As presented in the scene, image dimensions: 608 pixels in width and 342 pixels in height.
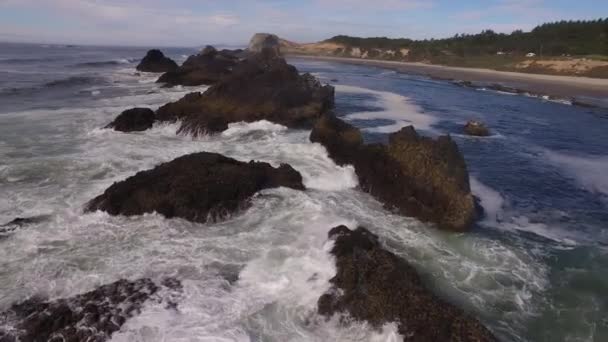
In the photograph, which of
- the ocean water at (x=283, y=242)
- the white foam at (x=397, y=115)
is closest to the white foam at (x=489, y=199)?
the ocean water at (x=283, y=242)

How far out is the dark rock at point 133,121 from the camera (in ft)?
60.8

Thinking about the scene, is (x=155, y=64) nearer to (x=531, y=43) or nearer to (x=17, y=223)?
(x=17, y=223)

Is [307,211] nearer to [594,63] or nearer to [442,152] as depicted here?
[442,152]

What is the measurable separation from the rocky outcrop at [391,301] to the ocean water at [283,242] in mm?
279

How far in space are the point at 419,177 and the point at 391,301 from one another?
557cm

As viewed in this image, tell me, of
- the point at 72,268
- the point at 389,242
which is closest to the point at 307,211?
the point at 389,242

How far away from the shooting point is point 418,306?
23.4 feet

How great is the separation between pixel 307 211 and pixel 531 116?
25260mm

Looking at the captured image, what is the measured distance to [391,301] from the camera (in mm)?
7270

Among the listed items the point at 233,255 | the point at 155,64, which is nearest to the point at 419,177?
the point at 233,255

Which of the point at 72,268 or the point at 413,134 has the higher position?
the point at 413,134

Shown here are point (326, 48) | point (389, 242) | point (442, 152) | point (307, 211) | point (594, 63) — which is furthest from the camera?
point (326, 48)

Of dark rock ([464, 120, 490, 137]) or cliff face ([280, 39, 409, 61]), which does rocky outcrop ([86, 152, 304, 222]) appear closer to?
dark rock ([464, 120, 490, 137])

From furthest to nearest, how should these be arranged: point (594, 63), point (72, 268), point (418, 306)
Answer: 1. point (594, 63)
2. point (72, 268)
3. point (418, 306)
